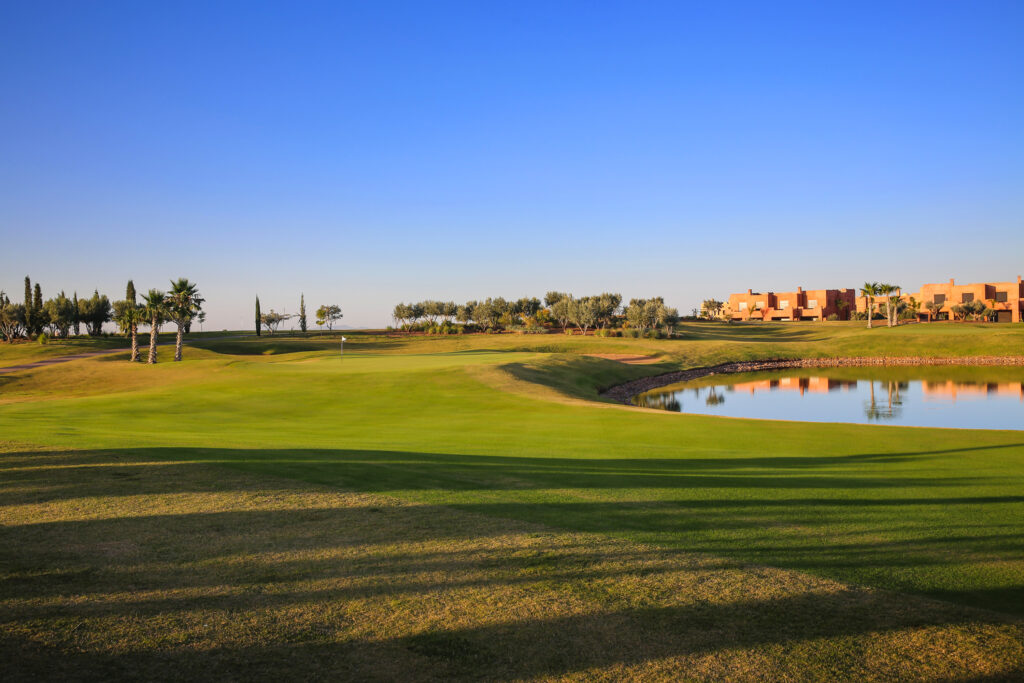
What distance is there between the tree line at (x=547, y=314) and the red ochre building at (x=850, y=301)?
38.2 meters

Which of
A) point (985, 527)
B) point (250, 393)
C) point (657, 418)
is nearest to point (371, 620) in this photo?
point (985, 527)

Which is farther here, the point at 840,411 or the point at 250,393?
the point at 840,411

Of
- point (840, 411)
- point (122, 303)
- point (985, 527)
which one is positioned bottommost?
point (840, 411)

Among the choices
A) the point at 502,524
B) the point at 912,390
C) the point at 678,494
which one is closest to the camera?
the point at 502,524

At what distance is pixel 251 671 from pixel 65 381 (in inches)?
2056

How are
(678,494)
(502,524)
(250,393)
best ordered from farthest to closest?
(250,393) → (678,494) → (502,524)

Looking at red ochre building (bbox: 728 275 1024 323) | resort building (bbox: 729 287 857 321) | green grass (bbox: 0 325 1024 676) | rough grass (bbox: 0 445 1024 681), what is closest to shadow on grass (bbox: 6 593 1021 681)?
rough grass (bbox: 0 445 1024 681)

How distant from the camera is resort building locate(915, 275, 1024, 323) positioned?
116 m

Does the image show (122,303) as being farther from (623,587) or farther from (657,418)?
(623,587)

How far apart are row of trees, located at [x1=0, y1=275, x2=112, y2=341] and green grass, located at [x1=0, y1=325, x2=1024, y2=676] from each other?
6705 cm

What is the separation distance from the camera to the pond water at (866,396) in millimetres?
32062

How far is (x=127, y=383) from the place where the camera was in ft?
150

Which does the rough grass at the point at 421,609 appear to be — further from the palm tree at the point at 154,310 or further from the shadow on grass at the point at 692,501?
the palm tree at the point at 154,310

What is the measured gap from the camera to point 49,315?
84.8 m
